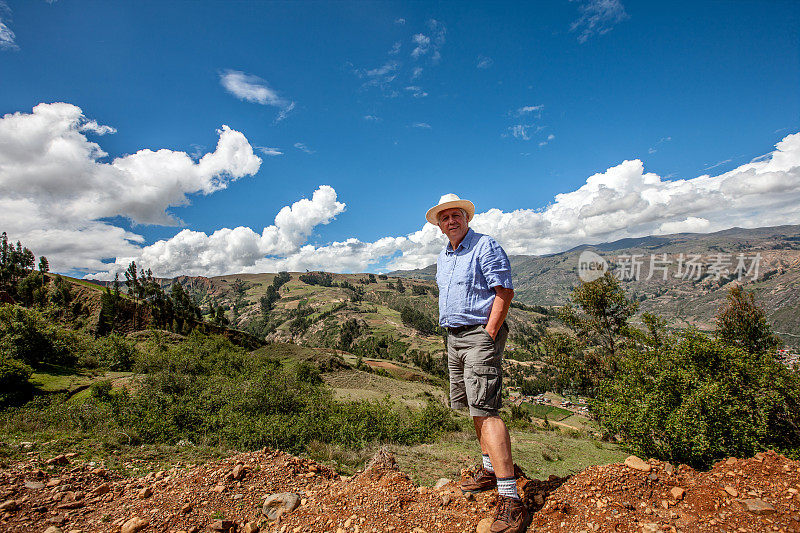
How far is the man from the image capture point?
10.8ft

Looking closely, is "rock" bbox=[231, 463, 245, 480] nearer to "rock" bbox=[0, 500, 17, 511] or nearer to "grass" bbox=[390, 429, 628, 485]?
"rock" bbox=[0, 500, 17, 511]

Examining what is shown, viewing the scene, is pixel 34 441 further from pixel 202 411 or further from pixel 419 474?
pixel 419 474

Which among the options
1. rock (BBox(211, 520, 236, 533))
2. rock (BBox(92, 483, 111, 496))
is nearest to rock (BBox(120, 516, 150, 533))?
rock (BBox(211, 520, 236, 533))

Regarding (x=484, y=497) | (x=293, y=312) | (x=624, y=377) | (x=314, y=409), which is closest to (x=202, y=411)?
(x=314, y=409)

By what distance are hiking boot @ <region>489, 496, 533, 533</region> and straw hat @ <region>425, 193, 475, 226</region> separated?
10.9 feet

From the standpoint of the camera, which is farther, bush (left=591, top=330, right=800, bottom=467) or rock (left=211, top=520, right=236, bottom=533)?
bush (left=591, top=330, right=800, bottom=467)

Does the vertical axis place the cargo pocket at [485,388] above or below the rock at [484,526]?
above

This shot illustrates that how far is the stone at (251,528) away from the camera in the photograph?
3.70 meters

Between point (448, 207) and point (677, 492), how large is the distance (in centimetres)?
405

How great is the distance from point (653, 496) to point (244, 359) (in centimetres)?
3349

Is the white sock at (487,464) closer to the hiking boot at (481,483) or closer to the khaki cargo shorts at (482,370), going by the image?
the hiking boot at (481,483)

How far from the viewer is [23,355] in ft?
58.0

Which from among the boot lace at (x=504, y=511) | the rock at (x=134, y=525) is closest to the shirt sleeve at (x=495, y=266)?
the boot lace at (x=504, y=511)

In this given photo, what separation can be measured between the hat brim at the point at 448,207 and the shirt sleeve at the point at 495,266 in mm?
745
